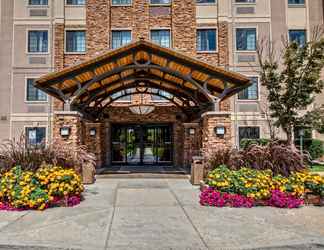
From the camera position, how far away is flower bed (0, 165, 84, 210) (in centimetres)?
620

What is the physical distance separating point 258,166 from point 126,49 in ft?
18.4

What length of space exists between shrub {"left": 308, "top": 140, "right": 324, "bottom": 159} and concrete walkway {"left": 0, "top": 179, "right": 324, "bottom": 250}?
11464 mm

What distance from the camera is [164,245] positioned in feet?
13.6

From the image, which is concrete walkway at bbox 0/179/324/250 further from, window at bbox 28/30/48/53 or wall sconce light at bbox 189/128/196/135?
window at bbox 28/30/48/53

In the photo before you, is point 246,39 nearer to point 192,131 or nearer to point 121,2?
point 192,131

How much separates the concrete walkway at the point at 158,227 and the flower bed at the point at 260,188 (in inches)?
12.8

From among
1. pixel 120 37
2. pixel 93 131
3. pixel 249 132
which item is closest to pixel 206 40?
pixel 120 37

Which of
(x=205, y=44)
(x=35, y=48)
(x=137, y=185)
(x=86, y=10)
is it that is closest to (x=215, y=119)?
(x=137, y=185)

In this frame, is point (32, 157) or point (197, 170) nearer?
point (32, 157)

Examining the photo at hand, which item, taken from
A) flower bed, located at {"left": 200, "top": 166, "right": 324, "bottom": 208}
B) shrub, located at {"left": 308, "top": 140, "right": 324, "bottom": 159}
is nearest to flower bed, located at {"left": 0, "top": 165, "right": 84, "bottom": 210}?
flower bed, located at {"left": 200, "top": 166, "right": 324, "bottom": 208}

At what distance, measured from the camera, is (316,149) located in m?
16.5

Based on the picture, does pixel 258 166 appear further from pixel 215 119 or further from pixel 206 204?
pixel 215 119

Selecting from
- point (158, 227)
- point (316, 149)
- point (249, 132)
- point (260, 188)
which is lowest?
point (158, 227)

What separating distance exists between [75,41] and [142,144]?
7957mm
